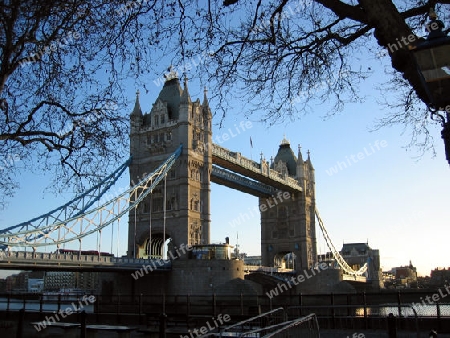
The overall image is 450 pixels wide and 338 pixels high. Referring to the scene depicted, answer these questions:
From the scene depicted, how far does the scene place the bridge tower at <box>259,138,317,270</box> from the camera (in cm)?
7462

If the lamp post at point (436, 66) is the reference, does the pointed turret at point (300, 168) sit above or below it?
above

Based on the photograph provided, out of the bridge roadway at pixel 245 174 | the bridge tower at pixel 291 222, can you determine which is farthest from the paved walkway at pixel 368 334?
the bridge tower at pixel 291 222

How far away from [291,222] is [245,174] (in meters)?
19.3

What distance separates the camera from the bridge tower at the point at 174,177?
46.8 metres

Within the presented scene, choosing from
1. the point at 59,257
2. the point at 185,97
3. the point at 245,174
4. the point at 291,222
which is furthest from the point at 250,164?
the point at 59,257

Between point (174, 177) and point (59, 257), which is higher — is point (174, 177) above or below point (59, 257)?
above

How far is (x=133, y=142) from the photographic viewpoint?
168ft

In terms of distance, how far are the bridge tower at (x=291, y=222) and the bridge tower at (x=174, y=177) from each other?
2705 cm

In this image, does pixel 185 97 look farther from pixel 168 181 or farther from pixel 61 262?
pixel 61 262

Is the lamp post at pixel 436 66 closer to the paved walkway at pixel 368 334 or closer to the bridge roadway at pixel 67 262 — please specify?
the paved walkway at pixel 368 334

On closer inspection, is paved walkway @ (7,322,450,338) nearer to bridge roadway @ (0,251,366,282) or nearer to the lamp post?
the lamp post

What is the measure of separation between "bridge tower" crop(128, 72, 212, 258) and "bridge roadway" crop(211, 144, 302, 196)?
13.7 ft

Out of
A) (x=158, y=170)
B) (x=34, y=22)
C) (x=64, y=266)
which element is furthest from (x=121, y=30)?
(x=158, y=170)

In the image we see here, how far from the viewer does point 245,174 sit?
60.8m
